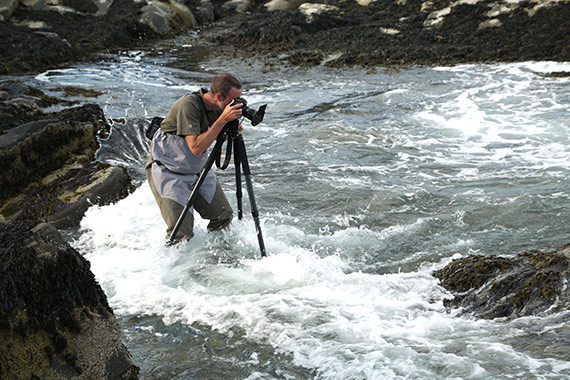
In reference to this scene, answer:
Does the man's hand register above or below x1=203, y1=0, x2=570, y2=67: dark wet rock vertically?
above

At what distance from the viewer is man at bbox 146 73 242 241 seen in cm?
551

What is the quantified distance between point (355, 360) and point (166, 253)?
265cm

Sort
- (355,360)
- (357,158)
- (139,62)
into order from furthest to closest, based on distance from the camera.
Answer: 1. (139,62)
2. (357,158)
3. (355,360)

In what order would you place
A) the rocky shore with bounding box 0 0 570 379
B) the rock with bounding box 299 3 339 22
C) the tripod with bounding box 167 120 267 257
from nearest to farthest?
the rocky shore with bounding box 0 0 570 379, the tripod with bounding box 167 120 267 257, the rock with bounding box 299 3 339 22

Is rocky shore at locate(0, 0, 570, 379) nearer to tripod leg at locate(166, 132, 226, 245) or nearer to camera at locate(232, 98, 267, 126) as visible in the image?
tripod leg at locate(166, 132, 226, 245)

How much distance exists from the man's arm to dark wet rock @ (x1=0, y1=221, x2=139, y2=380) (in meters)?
1.85

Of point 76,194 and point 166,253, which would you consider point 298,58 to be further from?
point 166,253

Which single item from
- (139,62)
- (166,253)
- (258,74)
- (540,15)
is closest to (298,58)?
(258,74)

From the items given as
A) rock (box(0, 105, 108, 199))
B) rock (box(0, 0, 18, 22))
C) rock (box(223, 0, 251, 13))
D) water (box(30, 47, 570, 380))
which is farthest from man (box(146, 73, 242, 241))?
rock (box(223, 0, 251, 13))

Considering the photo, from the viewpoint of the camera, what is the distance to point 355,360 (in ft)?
13.9

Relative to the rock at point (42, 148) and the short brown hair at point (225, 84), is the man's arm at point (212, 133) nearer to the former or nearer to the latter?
the short brown hair at point (225, 84)

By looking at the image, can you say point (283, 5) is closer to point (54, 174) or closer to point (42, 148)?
point (42, 148)

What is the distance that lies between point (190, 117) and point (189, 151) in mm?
423

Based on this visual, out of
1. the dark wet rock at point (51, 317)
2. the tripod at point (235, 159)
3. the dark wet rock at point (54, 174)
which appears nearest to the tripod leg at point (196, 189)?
the tripod at point (235, 159)
